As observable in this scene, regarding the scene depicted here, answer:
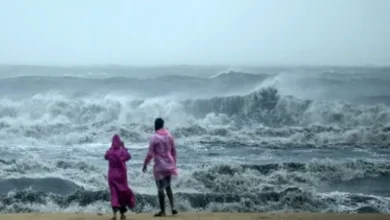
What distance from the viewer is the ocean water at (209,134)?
9961 millimetres

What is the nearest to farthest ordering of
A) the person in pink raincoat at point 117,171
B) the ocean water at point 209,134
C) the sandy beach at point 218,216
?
the person in pink raincoat at point 117,171 → the sandy beach at point 218,216 → the ocean water at point 209,134

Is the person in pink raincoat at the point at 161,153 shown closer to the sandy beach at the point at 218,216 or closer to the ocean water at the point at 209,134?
the sandy beach at the point at 218,216

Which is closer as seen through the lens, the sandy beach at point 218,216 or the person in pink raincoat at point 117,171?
the person in pink raincoat at point 117,171

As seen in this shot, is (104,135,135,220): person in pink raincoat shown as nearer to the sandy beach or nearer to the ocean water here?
the sandy beach

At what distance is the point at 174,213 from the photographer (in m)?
7.89

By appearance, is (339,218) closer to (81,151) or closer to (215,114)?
(81,151)

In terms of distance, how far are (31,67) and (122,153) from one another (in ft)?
38.0

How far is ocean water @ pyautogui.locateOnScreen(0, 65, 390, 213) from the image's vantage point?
9.96m

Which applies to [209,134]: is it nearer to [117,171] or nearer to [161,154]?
[161,154]

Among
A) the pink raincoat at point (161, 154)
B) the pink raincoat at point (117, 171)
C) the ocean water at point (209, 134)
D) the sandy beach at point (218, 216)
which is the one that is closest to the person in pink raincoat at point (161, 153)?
the pink raincoat at point (161, 154)

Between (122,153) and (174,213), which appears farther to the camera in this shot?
(174,213)

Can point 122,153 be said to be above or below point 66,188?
above

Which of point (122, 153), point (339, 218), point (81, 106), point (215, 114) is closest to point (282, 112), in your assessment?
point (215, 114)

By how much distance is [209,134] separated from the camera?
14.5 meters
